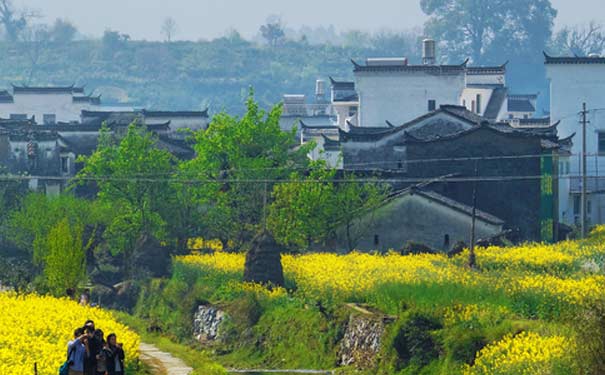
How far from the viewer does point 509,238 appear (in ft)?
225

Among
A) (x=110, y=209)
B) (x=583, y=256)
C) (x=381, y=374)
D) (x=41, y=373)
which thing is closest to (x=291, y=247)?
(x=110, y=209)

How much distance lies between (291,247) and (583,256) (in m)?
12.6

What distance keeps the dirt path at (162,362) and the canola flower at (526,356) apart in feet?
25.1

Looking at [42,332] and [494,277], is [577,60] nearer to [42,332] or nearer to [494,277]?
[494,277]

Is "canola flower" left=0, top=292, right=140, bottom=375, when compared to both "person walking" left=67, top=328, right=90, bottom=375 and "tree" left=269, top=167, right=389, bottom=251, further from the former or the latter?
"tree" left=269, top=167, right=389, bottom=251

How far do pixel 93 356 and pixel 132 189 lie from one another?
1451 inches

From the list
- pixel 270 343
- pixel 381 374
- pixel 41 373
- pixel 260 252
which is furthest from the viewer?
pixel 260 252

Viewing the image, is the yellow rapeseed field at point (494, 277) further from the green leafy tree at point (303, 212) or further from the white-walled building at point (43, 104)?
the white-walled building at point (43, 104)

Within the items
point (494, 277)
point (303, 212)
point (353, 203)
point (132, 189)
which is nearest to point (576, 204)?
point (353, 203)

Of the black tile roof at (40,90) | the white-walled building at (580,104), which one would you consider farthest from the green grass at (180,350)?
the black tile roof at (40,90)

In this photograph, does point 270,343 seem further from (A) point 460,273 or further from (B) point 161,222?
(B) point 161,222

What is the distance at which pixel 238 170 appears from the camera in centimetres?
6944

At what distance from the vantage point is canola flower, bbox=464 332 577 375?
3653 centimetres

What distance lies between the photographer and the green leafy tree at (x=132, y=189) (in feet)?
221
